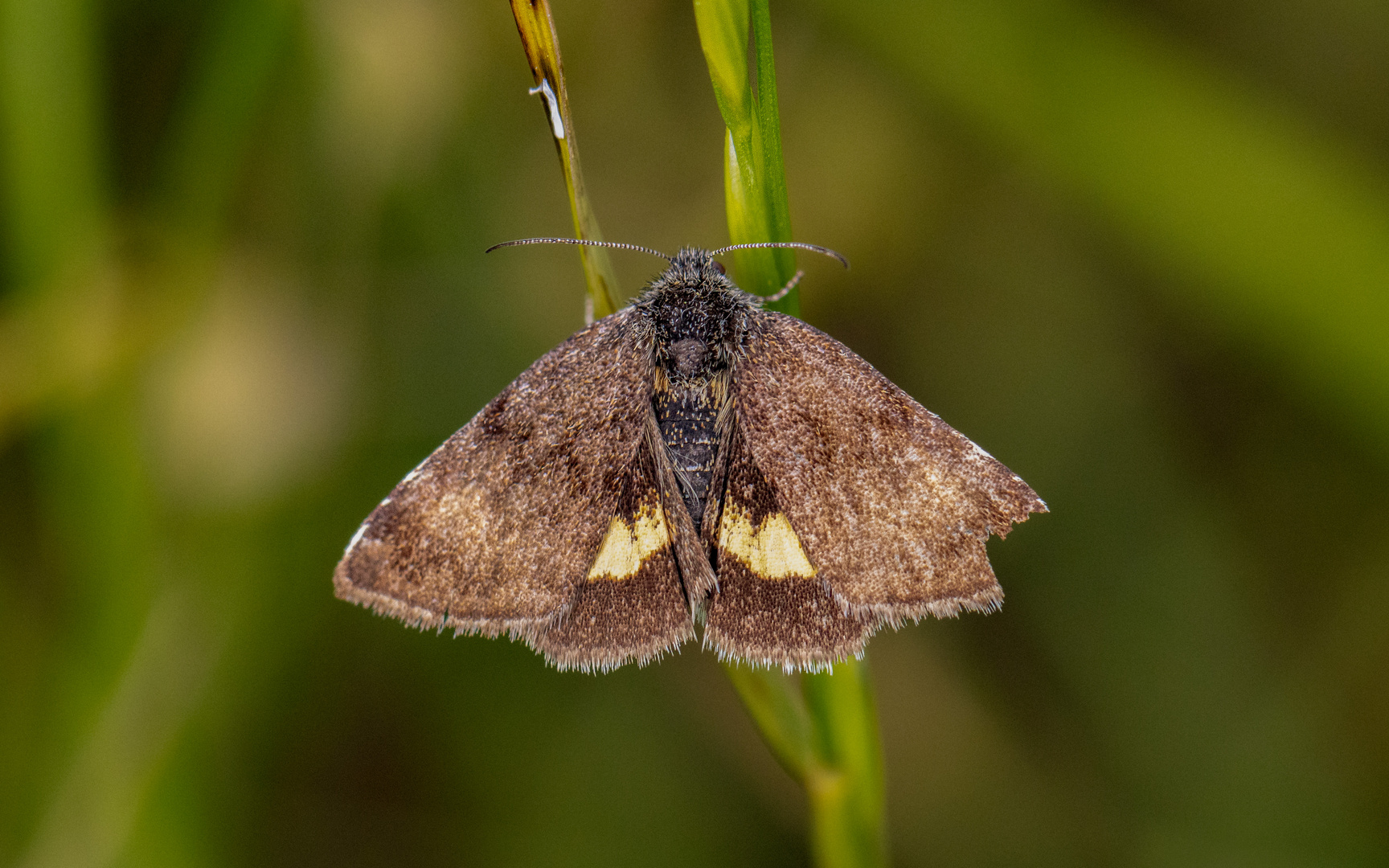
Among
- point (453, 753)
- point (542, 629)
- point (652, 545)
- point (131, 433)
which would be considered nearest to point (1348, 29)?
point (652, 545)

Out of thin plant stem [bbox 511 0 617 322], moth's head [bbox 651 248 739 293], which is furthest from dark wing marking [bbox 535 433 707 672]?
thin plant stem [bbox 511 0 617 322]

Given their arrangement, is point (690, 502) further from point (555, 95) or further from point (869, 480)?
point (555, 95)

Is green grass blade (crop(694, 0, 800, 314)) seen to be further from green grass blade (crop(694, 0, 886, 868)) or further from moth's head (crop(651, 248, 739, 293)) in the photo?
moth's head (crop(651, 248, 739, 293))

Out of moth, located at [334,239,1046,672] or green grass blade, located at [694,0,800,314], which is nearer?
green grass blade, located at [694,0,800,314]

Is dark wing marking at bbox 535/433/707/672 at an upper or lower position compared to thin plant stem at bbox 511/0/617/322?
lower

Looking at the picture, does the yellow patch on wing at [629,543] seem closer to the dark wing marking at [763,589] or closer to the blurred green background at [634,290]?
the dark wing marking at [763,589]

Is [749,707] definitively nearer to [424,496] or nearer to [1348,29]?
[424,496]

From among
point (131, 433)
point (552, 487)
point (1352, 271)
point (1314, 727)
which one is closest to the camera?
point (552, 487)
